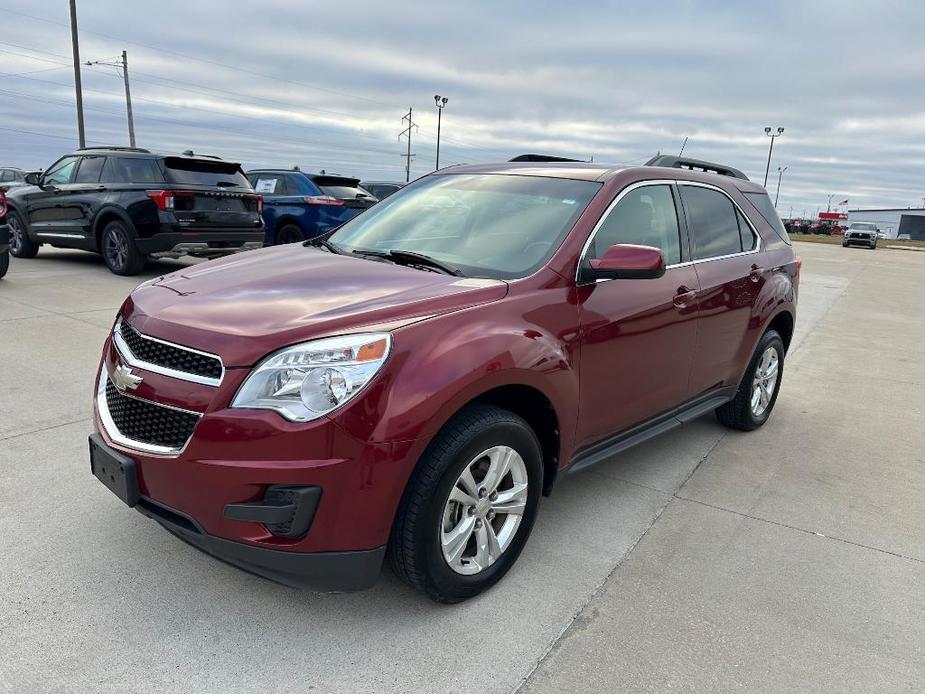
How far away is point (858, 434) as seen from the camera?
16.3 feet

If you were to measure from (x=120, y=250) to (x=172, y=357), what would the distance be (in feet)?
27.9

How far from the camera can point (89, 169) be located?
10258 mm

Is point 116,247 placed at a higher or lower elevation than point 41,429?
higher

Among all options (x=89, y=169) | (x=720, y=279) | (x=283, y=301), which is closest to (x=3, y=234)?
(x=89, y=169)

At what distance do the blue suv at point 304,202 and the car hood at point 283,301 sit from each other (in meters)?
8.67

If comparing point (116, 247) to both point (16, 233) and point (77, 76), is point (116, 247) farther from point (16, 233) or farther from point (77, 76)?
point (77, 76)

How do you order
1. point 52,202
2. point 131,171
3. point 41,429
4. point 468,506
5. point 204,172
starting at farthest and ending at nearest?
point 52,202, point 204,172, point 131,171, point 41,429, point 468,506

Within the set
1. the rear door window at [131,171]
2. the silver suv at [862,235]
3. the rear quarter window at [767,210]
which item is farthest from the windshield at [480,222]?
the silver suv at [862,235]

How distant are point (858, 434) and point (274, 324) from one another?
4.39 metres

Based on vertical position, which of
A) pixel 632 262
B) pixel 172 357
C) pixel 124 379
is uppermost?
pixel 632 262

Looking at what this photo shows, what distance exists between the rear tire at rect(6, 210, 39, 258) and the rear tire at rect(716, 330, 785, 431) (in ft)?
37.0

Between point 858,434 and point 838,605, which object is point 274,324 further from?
point 858,434

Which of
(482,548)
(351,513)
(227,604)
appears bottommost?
(227,604)

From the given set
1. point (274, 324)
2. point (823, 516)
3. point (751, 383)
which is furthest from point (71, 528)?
point (751, 383)
